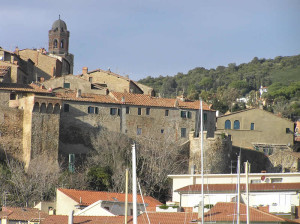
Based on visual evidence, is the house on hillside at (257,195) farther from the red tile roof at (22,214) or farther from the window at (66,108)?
the window at (66,108)

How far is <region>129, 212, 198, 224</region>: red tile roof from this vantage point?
42.8 metres

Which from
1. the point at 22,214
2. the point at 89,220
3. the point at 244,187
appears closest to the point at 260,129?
the point at 244,187

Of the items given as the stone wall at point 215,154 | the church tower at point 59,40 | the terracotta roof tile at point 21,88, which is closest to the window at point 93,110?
the terracotta roof tile at point 21,88

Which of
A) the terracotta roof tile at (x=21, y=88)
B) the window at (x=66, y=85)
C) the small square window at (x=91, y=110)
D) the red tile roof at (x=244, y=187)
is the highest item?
the window at (x=66, y=85)

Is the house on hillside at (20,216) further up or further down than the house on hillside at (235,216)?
further down

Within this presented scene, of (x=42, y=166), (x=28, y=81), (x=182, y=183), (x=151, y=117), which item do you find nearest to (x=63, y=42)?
(x=28, y=81)

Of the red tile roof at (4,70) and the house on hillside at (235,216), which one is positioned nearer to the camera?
the house on hillside at (235,216)

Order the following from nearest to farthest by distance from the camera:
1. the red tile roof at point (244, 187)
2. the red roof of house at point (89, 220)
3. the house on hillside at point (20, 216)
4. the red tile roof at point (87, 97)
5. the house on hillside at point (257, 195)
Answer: the red roof of house at point (89, 220) → the house on hillside at point (257, 195) → the house on hillside at point (20, 216) → the red tile roof at point (244, 187) → the red tile roof at point (87, 97)

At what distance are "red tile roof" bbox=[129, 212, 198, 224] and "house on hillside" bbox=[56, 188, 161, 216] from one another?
472 centimetres

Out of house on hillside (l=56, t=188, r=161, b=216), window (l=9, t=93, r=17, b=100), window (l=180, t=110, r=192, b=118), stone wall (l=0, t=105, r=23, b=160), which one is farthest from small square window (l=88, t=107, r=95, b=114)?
house on hillside (l=56, t=188, r=161, b=216)

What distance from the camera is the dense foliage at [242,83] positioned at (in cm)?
11688

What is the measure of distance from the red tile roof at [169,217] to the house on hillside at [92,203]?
15.5 feet

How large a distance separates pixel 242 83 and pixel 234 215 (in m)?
105

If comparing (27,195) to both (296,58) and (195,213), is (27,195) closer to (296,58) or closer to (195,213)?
(195,213)
